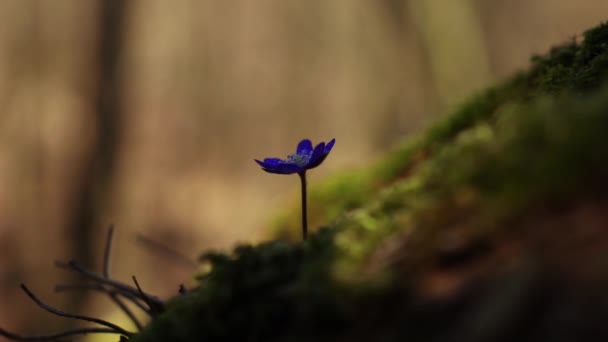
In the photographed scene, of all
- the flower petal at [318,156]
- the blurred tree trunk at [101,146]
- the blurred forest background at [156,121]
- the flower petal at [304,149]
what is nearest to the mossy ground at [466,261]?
the flower petal at [318,156]

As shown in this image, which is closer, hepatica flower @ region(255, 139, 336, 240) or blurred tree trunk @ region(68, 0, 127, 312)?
hepatica flower @ region(255, 139, 336, 240)

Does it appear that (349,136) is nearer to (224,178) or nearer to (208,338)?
(224,178)

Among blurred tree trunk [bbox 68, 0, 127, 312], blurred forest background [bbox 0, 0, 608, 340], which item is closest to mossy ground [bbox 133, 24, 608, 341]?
blurred forest background [bbox 0, 0, 608, 340]

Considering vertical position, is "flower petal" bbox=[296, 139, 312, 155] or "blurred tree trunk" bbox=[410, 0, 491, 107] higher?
"blurred tree trunk" bbox=[410, 0, 491, 107]

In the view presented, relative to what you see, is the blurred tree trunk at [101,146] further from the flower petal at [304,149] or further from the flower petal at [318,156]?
the flower petal at [318,156]

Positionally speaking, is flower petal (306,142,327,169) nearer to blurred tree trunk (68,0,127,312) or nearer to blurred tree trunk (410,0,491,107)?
blurred tree trunk (68,0,127,312)

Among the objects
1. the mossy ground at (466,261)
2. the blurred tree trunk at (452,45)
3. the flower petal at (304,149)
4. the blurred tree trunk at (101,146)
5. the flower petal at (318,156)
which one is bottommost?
the mossy ground at (466,261)
